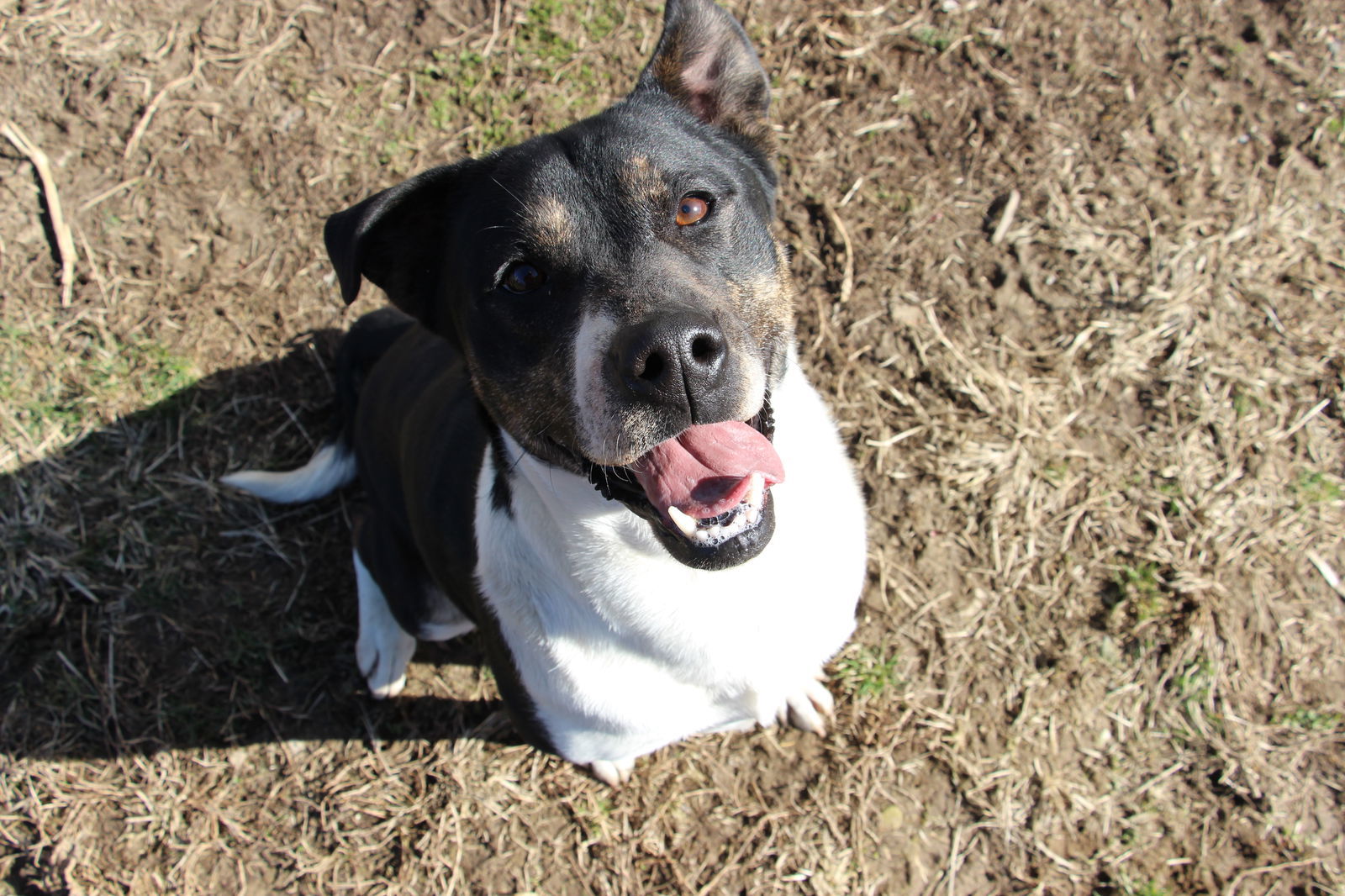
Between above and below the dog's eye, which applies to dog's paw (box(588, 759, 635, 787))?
below

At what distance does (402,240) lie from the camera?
2961 mm

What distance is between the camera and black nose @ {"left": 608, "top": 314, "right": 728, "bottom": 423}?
2.25 metres

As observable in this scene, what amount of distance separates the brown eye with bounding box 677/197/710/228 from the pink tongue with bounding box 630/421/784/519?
621 millimetres

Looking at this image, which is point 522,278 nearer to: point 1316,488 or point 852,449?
point 852,449

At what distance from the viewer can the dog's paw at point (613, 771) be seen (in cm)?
413

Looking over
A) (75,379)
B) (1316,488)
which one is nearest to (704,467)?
(1316,488)

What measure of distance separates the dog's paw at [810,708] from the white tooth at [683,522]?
75.1 inches

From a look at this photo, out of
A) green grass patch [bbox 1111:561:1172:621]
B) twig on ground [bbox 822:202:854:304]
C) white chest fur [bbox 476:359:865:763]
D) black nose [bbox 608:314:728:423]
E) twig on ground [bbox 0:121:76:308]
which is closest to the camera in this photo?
black nose [bbox 608:314:728:423]

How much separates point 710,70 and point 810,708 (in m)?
2.80

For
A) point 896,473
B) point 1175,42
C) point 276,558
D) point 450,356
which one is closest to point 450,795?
point 276,558

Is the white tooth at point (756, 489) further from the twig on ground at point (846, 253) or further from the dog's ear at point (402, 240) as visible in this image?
the twig on ground at point (846, 253)

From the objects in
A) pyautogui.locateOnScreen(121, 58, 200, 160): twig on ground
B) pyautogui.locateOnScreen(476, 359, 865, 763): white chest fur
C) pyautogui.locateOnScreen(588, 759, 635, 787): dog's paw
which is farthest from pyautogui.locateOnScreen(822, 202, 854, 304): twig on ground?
pyautogui.locateOnScreen(121, 58, 200, 160): twig on ground

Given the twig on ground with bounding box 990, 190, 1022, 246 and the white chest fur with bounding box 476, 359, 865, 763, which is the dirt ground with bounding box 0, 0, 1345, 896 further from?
the white chest fur with bounding box 476, 359, 865, 763

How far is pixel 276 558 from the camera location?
15.6ft
